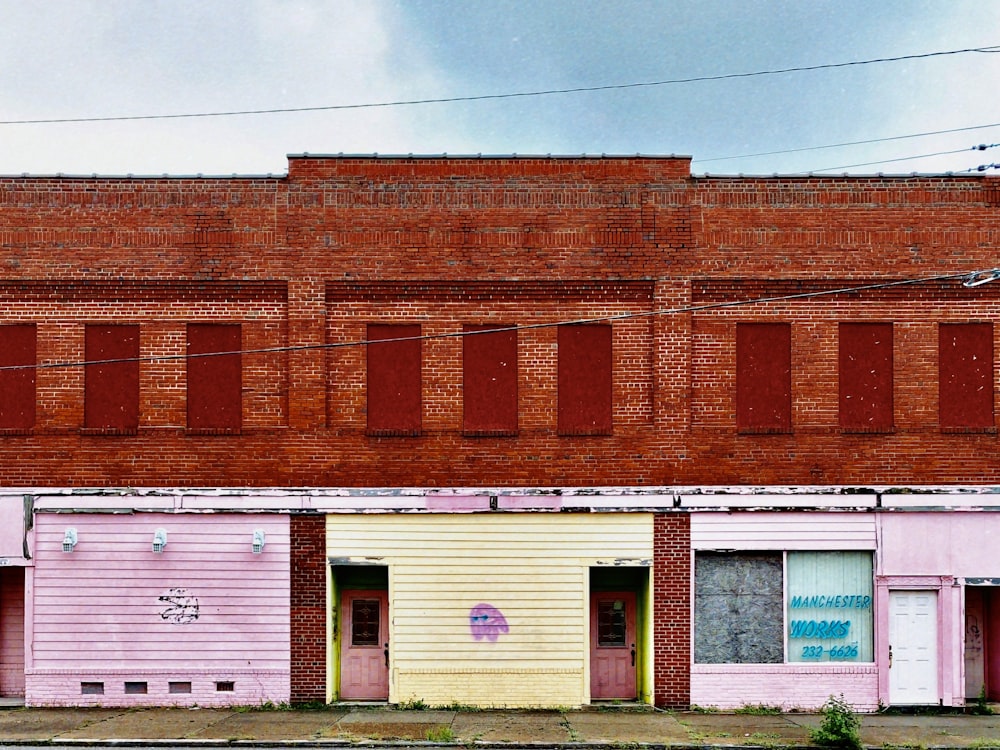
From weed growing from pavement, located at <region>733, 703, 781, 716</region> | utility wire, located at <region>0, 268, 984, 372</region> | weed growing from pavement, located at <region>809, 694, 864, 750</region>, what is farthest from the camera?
→ utility wire, located at <region>0, 268, 984, 372</region>

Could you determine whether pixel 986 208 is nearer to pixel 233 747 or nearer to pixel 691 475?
pixel 691 475

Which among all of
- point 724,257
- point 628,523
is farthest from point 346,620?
point 724,257

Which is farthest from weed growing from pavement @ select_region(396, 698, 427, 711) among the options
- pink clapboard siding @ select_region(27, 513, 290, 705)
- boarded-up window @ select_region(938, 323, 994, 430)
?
boarded-up window @ select_region(938, 323, 994, 430)

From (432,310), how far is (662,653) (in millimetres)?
6961

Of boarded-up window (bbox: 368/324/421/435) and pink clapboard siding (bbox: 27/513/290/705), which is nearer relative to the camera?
pink clapboard siding (bbox: 27/513/290/705)

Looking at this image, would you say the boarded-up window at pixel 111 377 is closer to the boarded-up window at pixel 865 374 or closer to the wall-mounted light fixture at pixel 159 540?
the wall-mounted light fixture at pixel 159 540

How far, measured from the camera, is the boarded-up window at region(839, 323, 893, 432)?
53.8 ft

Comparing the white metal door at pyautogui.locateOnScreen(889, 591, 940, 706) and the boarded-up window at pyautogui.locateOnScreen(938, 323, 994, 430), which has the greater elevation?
the boarded-up window at pyautogui.locateOnScreen(938, 323, 994, 430)

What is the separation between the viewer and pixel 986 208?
16375 millimetres

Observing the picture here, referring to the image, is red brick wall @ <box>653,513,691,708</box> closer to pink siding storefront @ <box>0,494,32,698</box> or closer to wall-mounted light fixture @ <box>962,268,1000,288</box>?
wall-mounted light fixture @ <box>962,268,1000,288</box>

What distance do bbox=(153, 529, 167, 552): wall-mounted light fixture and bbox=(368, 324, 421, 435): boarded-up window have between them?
387 cm

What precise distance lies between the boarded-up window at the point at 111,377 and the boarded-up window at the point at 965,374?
1380cm

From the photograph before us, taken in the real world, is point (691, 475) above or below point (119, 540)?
above

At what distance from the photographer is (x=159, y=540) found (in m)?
16.0
